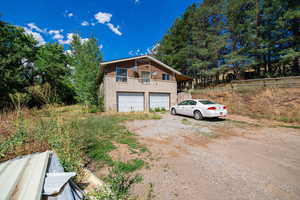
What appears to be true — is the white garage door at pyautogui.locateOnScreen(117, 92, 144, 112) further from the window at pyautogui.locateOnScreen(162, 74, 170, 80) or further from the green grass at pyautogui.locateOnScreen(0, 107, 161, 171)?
the green grass at pyautogui.locateOnScreen(0, 107, 161, 171)

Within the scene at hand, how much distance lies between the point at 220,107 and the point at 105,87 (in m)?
9.62

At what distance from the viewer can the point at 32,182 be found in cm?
128

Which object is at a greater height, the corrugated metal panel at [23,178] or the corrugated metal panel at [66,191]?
the corrugated metal panel at [23,178]

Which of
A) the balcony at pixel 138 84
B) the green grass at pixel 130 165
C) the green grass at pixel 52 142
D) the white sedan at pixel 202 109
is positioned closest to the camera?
the green grass at pixel 52 142

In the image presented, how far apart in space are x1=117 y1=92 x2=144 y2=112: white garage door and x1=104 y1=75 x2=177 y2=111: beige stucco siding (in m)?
0.41

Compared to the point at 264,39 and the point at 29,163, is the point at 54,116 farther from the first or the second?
the point at 264,39

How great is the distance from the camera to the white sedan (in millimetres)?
6914

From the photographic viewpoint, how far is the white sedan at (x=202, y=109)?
6.91 m

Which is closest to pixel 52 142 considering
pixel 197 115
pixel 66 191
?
pixel 66 191

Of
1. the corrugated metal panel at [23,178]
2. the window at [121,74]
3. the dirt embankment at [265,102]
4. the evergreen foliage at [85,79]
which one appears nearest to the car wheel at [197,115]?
the dirt embankment at [265,102]

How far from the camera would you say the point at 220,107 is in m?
7.04

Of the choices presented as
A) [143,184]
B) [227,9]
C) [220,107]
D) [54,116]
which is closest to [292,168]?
[143,184]

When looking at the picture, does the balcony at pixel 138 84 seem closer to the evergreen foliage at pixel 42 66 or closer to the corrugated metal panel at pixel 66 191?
the evergreen foliage at pixel 42 66

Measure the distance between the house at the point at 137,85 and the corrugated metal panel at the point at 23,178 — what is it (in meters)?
9.54
